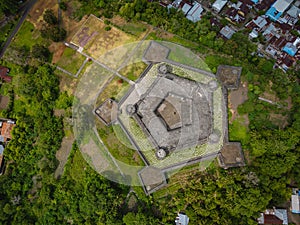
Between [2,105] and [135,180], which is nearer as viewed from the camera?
[135,180]

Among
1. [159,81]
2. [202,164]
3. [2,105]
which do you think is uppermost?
[159,81]

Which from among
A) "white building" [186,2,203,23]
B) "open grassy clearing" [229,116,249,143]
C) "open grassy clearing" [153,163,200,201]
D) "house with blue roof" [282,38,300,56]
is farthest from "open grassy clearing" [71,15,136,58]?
"house with blue roof" [282,38,300,56]

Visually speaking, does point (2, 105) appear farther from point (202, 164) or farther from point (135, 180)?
point (202, 164)

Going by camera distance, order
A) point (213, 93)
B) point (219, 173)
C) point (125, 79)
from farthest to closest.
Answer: point (125, 79), point (213, 93), point (219, 173)

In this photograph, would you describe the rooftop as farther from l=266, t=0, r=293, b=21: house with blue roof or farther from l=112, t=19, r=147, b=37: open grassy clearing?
l=112, t=19, r=147, b=37: open grassy clearing

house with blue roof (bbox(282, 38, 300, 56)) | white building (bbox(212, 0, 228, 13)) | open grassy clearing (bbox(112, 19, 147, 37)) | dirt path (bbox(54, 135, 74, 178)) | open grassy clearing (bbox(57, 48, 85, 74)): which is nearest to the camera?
house with blue roof (bbox(282, 38, 300, 56))

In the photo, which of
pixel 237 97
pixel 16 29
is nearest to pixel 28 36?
pixel 16 29

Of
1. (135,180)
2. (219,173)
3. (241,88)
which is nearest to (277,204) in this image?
(219,173)
